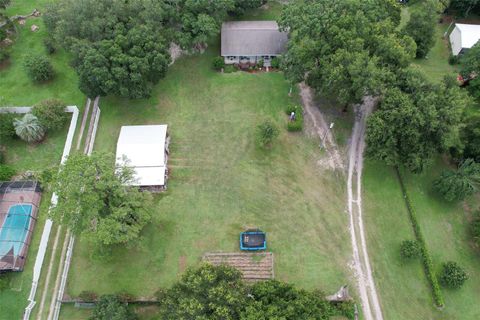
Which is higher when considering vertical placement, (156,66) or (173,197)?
(156,66)

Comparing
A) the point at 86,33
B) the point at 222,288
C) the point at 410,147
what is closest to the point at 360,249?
the point at 410,147

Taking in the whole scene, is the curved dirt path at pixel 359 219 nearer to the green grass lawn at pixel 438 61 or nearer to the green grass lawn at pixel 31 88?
the green grass lawn at pixel 438 61

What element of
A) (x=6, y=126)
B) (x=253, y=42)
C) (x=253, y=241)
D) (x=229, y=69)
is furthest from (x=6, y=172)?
(x=253, y=42)

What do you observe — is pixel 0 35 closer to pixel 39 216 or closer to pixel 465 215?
pixel 39 216

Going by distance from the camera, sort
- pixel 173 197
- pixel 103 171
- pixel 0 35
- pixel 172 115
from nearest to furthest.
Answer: pixel 103 171, pixel 173 197, pixel 172 115, pixel 0 35

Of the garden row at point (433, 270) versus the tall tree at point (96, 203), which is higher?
the tall tree at point (96, 203)

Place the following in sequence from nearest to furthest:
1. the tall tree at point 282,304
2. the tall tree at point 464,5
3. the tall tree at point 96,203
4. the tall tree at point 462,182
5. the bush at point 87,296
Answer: the tall tree at point 282,304
the tall tree at point 96,203
the bush at point 87,296
the tall tree at point 462,182
the tall tree at point 464,5

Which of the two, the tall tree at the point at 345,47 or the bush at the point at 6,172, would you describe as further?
the bush at the point at 6,172

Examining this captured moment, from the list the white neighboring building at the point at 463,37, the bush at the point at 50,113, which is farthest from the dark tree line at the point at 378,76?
the bush at the point at 50,113
